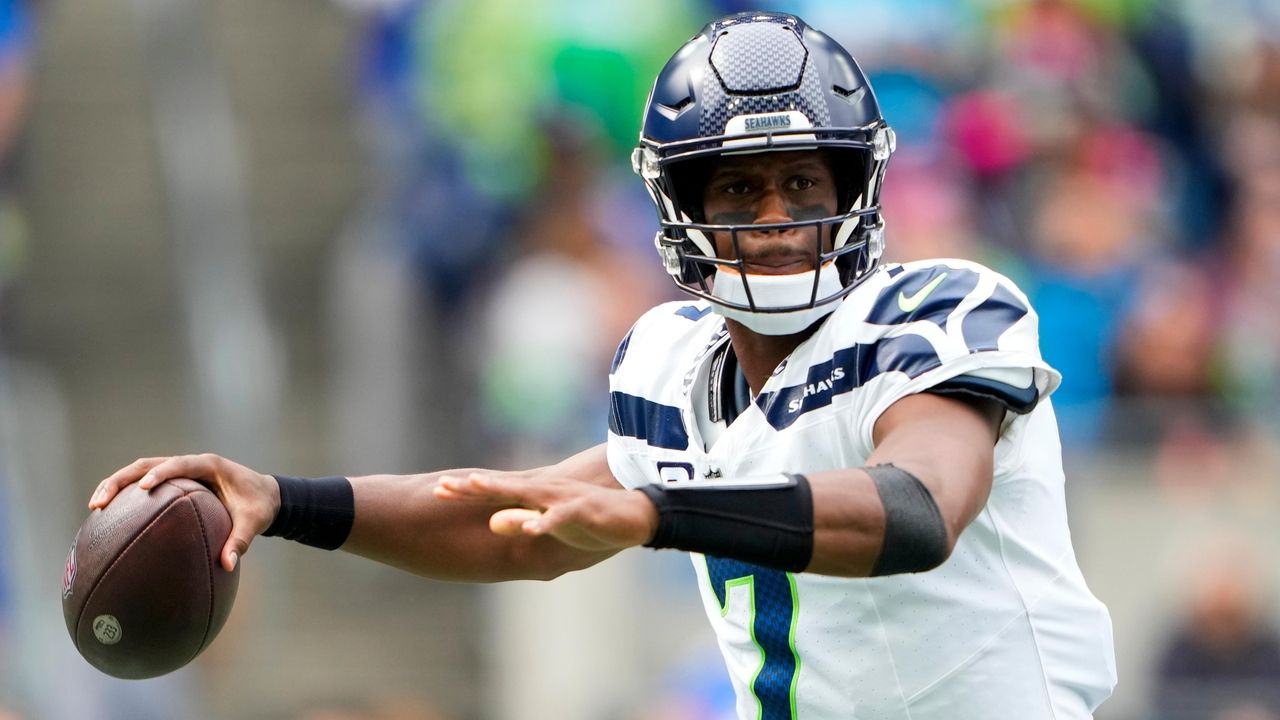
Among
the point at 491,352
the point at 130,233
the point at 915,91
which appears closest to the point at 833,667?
the point at 491,352

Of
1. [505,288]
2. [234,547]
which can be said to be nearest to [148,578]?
[234,547]

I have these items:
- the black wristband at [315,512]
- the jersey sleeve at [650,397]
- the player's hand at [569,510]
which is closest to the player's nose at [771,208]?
the jersey sleeve at [650,397]

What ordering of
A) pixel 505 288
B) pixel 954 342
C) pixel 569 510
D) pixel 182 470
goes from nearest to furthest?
pixel 569 510 → pixel 954 342 → pixel 182 470 → pixel 505 288

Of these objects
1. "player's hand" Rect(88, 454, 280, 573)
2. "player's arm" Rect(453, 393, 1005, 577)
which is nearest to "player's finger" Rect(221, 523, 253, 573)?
"player's hand" Rect(88, 454, 280, 573)

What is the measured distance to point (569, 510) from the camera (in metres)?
2.27

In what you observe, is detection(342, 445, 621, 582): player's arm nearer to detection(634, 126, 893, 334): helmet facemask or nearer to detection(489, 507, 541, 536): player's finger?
detection(634, 126, 893, 334): helmet facemask

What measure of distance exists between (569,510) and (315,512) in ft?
3.19

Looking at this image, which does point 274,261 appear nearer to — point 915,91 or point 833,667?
point 915,91

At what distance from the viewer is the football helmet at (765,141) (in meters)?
2.91

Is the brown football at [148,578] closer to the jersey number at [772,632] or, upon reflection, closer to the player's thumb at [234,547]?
→ the player's thumb at [234,547]

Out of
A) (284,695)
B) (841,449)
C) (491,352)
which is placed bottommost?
(284,695)

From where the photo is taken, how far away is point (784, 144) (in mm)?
2893

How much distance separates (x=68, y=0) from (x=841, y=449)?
737cm

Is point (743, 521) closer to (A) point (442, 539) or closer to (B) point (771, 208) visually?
(B) point (771, 208)
